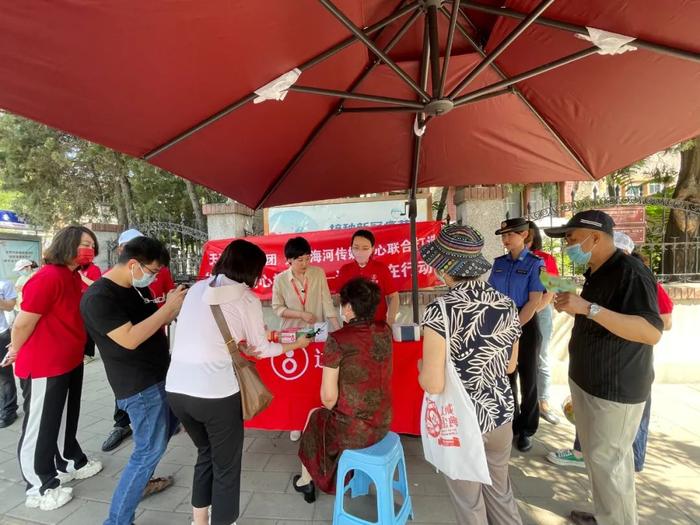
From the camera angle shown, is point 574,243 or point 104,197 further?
point 104,197

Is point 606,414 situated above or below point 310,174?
below

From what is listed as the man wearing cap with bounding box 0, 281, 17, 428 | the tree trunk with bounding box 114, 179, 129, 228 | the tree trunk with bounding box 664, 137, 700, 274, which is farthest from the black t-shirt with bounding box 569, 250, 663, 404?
the tree trunk with bounding box 114, 179, 129, 228

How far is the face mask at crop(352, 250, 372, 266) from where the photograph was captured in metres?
3.35

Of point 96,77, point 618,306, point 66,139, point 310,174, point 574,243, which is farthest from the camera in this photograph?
point 66,139

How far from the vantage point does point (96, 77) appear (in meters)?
1.52

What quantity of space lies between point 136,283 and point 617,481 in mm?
2803

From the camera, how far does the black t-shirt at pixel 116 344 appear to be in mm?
1925

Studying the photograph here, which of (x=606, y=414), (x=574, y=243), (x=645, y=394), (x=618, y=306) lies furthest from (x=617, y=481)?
(x=574, y=243)

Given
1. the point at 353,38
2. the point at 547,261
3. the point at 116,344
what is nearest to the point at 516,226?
the point at 547,261

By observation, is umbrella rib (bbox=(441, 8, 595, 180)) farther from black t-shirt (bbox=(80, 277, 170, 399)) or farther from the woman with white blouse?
black t-shirt (bbox=(80, 277, 170, 399))

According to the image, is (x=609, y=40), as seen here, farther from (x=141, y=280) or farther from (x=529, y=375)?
(x=141, y=280)

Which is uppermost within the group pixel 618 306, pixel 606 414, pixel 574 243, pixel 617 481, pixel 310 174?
pixel 310 174

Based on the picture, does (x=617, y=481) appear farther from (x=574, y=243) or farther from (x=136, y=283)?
(x=136, y=283)

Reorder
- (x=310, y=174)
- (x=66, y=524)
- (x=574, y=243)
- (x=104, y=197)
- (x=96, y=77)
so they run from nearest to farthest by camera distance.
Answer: (x=96, y=77)
(x=574, y=243)
(x=66, y=524)
(x=310, y=174)
(x=104, y=197)
